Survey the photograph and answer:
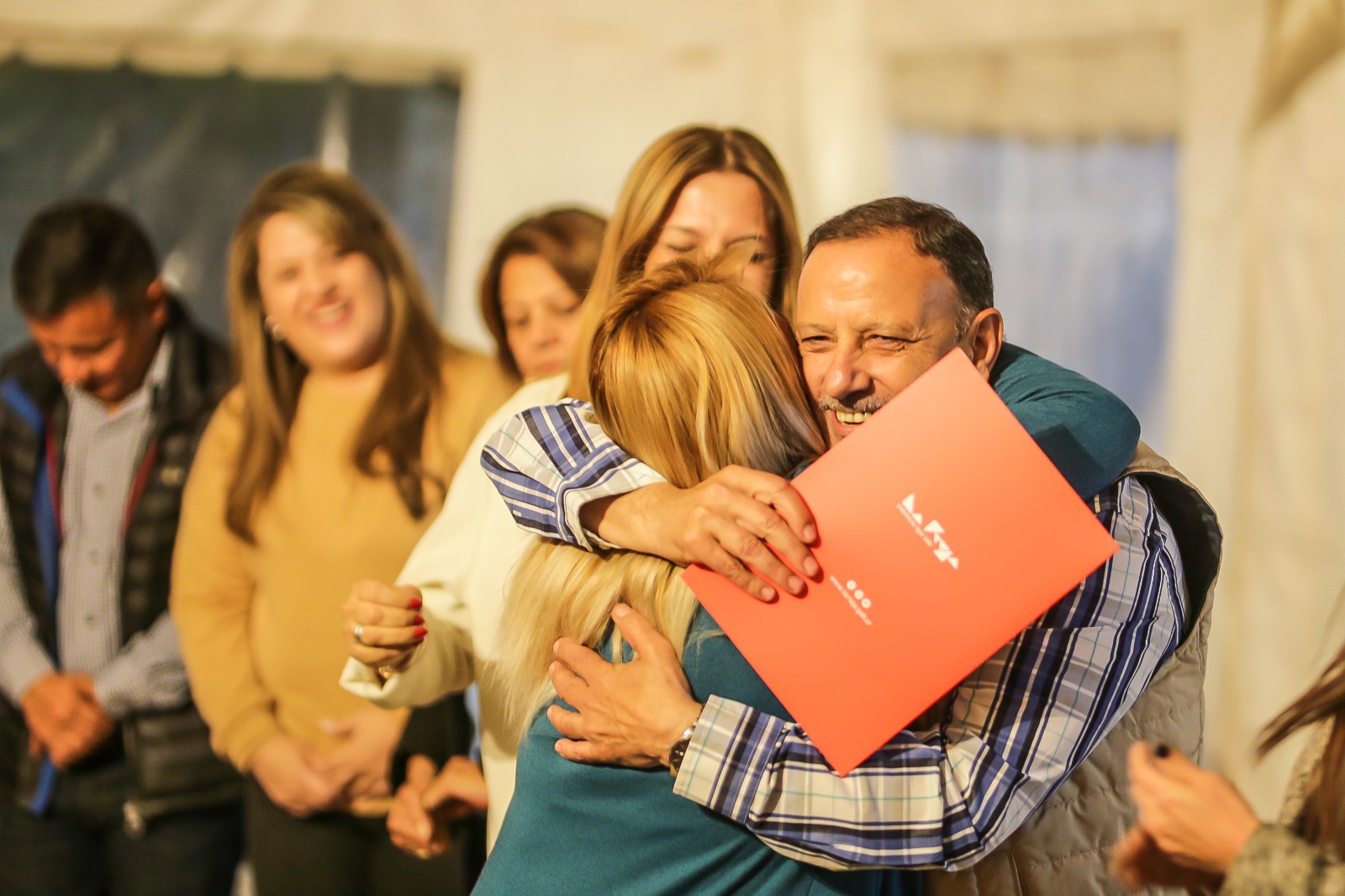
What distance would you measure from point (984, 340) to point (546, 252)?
4.92ft

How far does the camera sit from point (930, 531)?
0.96m

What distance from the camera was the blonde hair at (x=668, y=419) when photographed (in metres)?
1.10

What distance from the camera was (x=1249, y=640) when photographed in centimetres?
271

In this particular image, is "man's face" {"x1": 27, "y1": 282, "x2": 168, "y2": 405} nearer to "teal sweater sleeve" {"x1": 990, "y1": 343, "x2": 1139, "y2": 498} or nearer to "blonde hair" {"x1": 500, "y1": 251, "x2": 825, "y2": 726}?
"blonde hair" {"x1": 500, "y1": 251, "x2": 825, "y2": 726}

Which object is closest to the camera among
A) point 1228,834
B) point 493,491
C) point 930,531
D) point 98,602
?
point 1228,834

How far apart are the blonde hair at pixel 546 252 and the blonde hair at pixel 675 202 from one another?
0.70 m

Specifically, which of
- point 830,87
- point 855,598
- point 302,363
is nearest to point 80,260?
point 302,363

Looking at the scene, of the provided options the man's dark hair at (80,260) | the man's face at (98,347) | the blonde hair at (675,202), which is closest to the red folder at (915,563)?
the blonde hair at (675,202)

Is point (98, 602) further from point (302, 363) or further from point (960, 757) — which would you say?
point (960, 757)

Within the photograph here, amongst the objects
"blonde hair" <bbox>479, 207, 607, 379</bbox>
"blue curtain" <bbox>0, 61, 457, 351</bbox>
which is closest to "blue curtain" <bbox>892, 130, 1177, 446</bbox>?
"blonde hair" <bbox>479, 207, 607, 379</bbox>

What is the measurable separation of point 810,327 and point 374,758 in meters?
1.68

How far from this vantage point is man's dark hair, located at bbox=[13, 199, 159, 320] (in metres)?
2.73

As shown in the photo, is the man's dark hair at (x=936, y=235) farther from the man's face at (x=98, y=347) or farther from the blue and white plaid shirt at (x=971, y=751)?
the man's face at (x=98, y=347)

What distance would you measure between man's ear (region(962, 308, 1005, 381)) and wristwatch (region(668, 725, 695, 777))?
1.80 ft
